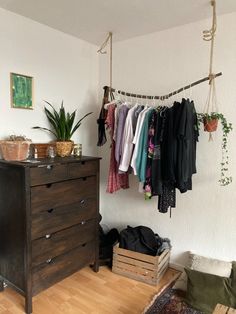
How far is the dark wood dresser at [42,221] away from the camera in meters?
1.88

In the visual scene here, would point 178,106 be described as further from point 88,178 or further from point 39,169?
point 39,169

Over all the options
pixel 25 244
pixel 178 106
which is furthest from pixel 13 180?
pixel 178 106

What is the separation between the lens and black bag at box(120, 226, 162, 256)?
2432mm

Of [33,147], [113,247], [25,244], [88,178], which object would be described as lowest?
[113,247]

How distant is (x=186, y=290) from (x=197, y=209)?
700mm

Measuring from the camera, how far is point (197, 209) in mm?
2414

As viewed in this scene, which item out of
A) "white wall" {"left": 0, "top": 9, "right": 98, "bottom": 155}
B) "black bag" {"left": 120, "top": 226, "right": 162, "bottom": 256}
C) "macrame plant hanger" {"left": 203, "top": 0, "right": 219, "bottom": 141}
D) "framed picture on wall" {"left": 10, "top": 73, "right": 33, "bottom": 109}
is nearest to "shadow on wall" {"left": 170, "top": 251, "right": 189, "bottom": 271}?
"black bag" {"left": 120, "top": 226, "right": 162, "bottom": 256}

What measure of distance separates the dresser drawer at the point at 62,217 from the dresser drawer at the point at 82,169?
24 cm

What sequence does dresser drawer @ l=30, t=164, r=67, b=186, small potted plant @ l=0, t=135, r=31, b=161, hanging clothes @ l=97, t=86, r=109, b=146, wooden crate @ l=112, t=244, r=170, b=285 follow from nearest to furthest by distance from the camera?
1. dresser drawer @ l=30, t=164, r=67, b=186
2. small potted plant @ l=0, t=135, r=31, b=161
3. wooden crate @ l=112, t=244, r=170, b=285
4. hanging clothes @ l=97, t=86, r=109, b=146

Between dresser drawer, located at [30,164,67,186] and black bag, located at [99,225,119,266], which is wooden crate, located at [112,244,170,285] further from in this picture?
dresser drawer, located at [30,164,67,186]

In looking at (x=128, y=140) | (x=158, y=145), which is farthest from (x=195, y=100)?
(x=128, y=140)

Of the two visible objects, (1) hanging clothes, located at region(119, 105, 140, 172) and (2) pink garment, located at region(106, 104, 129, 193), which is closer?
(1) hanging clothes, located at region(119, 105, 140, 172)

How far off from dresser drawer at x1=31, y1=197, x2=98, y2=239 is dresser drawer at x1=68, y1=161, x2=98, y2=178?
0.79 feet

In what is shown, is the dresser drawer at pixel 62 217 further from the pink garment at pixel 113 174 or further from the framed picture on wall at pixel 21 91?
the framed picture on wall at pixel 21 91
